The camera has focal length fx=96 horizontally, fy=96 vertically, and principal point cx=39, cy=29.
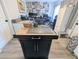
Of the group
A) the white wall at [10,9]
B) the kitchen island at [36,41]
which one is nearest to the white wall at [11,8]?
the white wall at [10,9]

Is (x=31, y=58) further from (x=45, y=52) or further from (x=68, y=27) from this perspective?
(x=68, y=27)

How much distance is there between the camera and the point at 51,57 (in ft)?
8.68

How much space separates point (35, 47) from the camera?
215cm

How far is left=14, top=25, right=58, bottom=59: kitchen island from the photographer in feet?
6.39

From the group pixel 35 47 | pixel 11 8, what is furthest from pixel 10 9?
pixel 35 47

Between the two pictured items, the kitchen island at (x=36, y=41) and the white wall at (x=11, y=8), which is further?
the white wall at (x=11, y=8)

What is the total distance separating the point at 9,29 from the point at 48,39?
2518mm

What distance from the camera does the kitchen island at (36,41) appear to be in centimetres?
195

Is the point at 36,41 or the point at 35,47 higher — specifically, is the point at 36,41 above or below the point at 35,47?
above

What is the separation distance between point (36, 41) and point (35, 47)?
172 millimetres

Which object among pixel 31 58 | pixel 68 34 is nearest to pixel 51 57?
pixel 31 58

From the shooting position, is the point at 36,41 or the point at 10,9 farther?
the point at 10,9

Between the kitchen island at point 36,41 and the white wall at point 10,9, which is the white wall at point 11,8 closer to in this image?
the white wall at point 10,9

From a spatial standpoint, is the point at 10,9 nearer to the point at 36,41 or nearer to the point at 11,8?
the point at 11,8
